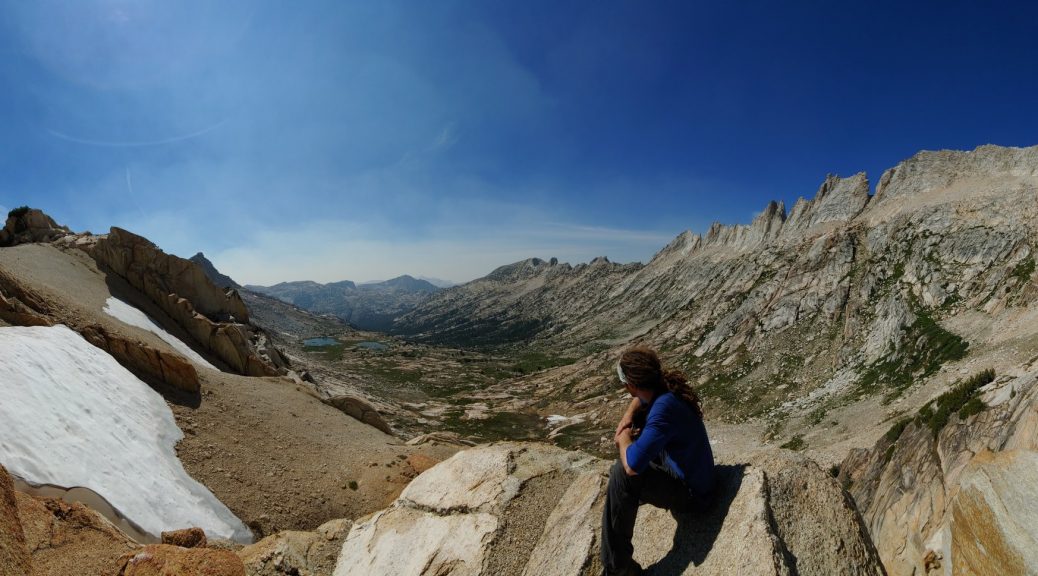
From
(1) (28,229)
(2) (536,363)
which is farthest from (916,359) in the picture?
(2) (536,363)

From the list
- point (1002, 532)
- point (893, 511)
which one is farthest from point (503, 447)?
point (893, 511)

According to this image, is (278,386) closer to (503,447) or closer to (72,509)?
(72,509)

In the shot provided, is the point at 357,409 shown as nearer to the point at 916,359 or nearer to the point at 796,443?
the point at 796,443

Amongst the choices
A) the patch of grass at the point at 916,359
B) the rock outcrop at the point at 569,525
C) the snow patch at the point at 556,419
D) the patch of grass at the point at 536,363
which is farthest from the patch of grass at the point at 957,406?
the patch of grass at the point at 536,363

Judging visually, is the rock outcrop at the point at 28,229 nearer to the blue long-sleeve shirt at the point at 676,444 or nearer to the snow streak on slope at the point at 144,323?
the snow streak on slope at the point at 144,323

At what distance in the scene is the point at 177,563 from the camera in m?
8.98

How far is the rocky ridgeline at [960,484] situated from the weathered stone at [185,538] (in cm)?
1691

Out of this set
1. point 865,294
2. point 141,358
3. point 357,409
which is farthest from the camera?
point 865,294

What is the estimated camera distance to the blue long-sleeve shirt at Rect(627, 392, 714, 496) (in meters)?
6.36

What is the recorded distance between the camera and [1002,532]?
553 cm

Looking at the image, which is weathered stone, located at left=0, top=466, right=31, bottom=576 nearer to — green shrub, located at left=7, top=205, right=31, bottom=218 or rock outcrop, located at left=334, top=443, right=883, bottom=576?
rock outcrop, located at left=334, top=443, right=883, bottom=576

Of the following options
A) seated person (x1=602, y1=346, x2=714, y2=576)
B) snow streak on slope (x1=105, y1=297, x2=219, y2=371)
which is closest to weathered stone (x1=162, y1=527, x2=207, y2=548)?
seated person (x1=602, y1=346, x2=714, y2=576)

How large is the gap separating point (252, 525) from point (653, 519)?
18279mm

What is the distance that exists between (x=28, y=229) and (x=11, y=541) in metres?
56.7
